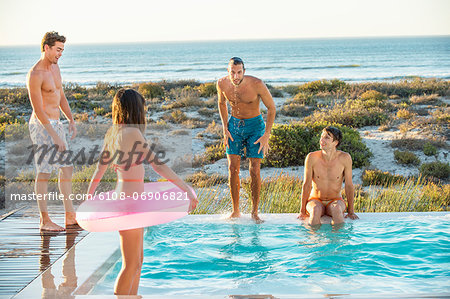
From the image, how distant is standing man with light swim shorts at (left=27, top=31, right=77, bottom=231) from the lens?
4402mm

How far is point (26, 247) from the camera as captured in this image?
4355mm

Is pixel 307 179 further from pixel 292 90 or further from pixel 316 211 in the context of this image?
pixel 292 90

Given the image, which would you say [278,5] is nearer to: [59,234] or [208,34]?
[208,34]

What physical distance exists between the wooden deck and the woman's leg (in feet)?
2.83

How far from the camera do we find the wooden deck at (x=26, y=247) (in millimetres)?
3602

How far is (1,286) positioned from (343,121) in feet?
35.7

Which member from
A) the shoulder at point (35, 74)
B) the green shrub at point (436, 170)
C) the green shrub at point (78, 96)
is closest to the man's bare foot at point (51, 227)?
the shoulder at point (35, 74)

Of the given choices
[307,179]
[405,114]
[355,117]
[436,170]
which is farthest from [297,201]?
[405,114]

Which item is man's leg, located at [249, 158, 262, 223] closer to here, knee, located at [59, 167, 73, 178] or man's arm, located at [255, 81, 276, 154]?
man's arm, located at [255, 81, 276, 154]

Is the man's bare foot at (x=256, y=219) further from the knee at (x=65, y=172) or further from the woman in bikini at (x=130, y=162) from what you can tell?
the woman in bikini at (x=130, y=162)

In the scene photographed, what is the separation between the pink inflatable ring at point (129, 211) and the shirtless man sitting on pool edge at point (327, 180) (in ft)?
7.27

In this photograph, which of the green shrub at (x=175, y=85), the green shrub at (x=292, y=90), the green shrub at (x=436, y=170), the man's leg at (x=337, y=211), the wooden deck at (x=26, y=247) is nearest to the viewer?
the wooden deck at (x=26, y=247)

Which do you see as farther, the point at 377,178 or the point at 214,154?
the point at 214,154

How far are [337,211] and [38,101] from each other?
9.81ft
